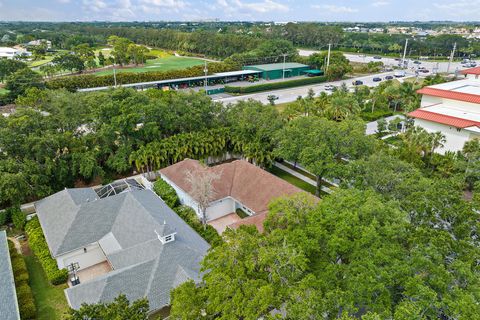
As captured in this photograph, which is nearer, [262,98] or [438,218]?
[438,218]

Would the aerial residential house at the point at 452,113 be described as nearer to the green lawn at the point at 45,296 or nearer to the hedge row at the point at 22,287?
the green lawn at the point at 45,296

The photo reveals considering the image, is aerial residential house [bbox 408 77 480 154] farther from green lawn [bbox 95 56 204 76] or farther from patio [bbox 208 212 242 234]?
green lawn [bbox 95 56 204 76]

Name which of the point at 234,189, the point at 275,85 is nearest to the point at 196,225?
the point at 234,189

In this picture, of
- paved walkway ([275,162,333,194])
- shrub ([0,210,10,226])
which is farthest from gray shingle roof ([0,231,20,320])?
paved walkway ([275,162,333,194])

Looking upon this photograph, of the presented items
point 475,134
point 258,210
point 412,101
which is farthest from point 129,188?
point 412,101

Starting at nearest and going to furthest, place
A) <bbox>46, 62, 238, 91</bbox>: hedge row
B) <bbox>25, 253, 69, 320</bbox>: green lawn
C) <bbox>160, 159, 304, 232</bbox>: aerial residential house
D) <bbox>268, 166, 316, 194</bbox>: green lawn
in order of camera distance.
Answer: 1. <bbox>25, 253, 69, 320</bbox>: green lawn
2. <bbox>160, 159, 304, 232</bbox>: aerial residential house
3. <bbox>268, 166, 316, 194</bbox>: green lawn
4. <bbox>46, 62, 238, 91</bbox>: hedge row

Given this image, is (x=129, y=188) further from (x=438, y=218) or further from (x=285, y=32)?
(x=285, y=32)
